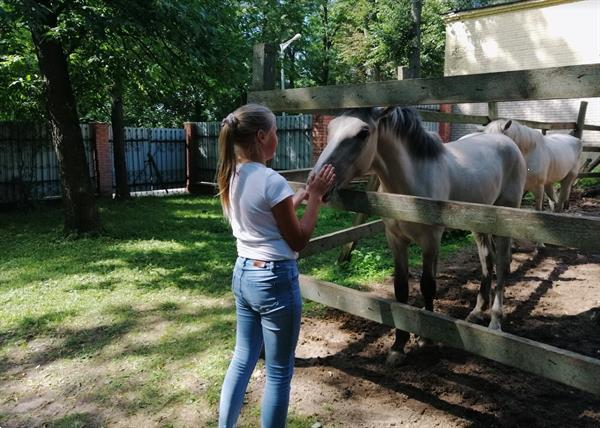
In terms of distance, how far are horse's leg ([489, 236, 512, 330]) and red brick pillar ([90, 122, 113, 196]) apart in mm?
11377

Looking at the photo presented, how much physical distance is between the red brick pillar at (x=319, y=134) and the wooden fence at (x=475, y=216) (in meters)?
9.16

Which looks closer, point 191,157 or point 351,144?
point 351,144

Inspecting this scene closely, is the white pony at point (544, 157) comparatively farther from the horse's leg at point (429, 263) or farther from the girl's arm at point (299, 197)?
the girl's arm at point (299, 197)

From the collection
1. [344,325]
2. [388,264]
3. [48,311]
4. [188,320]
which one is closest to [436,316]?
[344,325]

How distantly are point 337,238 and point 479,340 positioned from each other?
202 cm

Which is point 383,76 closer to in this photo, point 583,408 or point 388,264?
point 388,264

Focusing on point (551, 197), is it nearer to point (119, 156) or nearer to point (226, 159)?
point (226, 159)

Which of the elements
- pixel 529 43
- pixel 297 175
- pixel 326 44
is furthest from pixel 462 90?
pixel 326 44

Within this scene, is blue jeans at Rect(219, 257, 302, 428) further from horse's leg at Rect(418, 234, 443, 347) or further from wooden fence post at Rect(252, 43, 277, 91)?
wooden fence post at Rect(252, 43, 277, 91)

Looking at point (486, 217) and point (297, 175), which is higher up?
point (297, 175)

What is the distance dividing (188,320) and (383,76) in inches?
1011

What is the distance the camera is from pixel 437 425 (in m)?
2.66

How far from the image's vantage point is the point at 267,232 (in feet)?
6.62

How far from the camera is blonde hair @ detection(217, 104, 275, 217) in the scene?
204 centimetres
